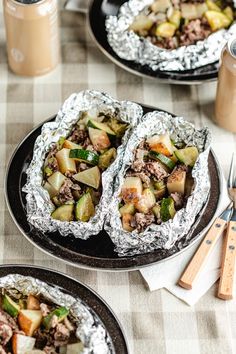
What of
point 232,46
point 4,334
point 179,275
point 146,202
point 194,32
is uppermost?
point 232,46

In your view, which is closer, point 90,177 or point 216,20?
point 90,177

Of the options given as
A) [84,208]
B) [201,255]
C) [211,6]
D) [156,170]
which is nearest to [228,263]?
[201,255]

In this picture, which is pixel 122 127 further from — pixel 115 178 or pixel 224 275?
pixel 224 275

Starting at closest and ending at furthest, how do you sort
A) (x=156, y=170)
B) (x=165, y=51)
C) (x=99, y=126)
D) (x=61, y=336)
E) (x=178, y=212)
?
(x=61, y=336) → (x=178, y=212) → (x=156, y=170) → (x=99, y=126) → (x=165, y=51)

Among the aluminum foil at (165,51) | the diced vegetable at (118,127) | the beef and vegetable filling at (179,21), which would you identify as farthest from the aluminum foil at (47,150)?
the beef and vegetable filling at (179,21)

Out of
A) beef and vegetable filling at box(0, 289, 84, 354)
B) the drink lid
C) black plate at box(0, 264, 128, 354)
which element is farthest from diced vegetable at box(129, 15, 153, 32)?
beef and vegetable filling at box(0, 289, 84, 354)

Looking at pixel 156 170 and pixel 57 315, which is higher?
pixel 156 170

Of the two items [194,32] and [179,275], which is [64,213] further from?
[194,32]
